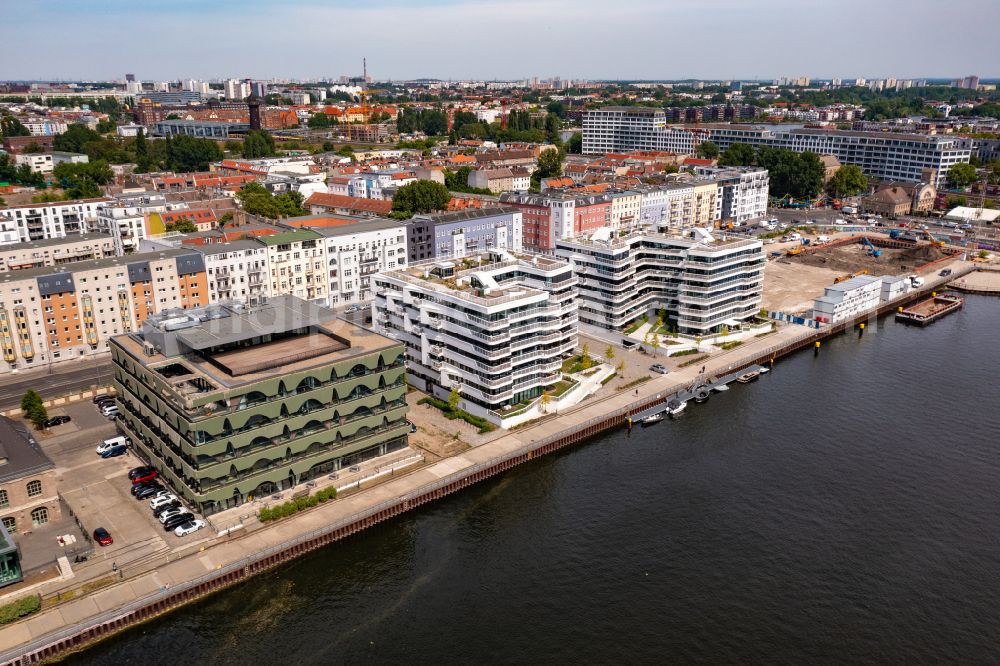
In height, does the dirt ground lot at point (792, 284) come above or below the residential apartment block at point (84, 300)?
below

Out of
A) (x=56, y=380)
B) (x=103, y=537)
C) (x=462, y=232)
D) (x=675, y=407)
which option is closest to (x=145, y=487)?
(x=103, y=537)

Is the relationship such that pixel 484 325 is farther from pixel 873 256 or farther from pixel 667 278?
pixel 873 256

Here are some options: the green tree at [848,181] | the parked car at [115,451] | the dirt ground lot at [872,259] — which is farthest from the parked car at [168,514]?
the green tree at [848,181]

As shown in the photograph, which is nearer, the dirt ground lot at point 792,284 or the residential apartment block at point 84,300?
the residential apartment block at point 84,300

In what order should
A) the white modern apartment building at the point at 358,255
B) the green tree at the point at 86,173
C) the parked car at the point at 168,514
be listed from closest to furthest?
the parked car at the point at 168,514, the white modern apartment building at the point at 358,255, the green tree at the point at 86,173

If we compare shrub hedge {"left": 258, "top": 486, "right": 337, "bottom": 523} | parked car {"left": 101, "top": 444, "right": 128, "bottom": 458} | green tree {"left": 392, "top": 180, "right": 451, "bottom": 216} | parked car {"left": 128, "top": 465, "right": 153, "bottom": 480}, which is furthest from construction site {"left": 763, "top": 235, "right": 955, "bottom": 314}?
parked car {"left": 101, "top": 444, "right": 128, "bottom": 458}

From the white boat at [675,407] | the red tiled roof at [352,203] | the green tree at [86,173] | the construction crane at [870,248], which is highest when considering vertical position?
the green tree at [86,173]

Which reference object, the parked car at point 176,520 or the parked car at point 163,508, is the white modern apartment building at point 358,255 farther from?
the parked car at point 176,520
